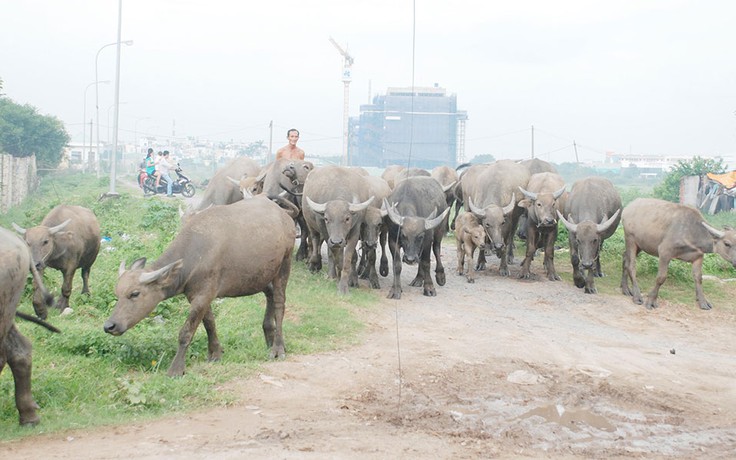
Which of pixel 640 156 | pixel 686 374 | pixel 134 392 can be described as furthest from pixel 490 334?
pixel 640 156

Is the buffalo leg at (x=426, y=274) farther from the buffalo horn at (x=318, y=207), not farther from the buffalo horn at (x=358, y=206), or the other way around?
the buffalo horn at (x=318, y=207)

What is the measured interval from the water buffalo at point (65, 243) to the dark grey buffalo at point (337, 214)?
350 centimetres

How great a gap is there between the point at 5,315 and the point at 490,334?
20.6ft

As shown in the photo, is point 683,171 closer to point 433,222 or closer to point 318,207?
point 433,222

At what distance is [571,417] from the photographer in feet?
23.3

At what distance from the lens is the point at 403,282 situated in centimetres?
1434

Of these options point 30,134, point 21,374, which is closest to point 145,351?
point 21,374

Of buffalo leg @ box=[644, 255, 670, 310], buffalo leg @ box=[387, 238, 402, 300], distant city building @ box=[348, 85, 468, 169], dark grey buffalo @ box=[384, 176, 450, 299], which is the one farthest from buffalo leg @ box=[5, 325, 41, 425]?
distant city building @ box=[348, 85, 468, 169]

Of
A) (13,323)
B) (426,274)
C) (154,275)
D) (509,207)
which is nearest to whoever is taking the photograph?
(13,323)

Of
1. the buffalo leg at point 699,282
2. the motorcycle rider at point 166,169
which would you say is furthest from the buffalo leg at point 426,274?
the motorcycle rider at point 166,169

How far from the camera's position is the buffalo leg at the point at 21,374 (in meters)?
6.50

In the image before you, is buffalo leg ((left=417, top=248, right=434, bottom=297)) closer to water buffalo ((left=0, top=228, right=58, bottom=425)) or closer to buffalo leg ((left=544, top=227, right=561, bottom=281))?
buffalo leg ((left=544, top=227, right=561, bottom=281))

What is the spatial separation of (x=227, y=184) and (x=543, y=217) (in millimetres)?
6343

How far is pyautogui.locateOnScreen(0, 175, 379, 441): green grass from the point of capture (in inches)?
272
